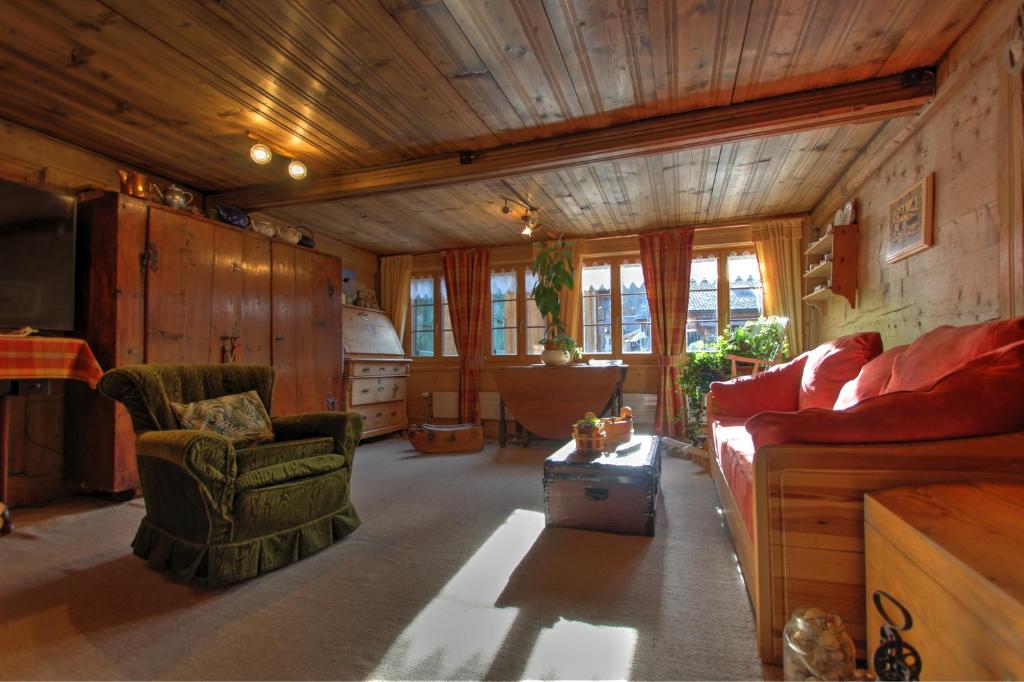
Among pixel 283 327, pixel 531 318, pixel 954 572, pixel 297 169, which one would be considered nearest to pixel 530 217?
pixel 531 318

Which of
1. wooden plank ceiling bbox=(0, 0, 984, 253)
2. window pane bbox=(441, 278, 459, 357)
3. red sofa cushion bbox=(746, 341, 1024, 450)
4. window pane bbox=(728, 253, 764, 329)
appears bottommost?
red sofa cushion bbox=(746, 341, 1024, 450)

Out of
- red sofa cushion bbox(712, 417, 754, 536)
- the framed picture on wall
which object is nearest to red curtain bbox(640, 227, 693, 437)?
the framed picture on wall

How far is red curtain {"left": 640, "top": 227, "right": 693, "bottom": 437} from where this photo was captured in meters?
4.81

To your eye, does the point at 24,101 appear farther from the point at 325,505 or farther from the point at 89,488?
the point at 325,505

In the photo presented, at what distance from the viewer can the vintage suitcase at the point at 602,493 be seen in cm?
206

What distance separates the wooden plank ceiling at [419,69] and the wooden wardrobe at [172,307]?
558mm

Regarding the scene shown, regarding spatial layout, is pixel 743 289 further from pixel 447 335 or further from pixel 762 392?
pixel 447 335

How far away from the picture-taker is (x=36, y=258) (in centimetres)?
258

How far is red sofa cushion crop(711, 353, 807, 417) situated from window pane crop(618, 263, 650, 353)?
223cm

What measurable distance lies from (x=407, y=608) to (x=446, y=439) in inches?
109

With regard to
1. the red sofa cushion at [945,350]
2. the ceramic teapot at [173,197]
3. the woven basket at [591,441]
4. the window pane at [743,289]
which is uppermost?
the ceramic teapot at [173,197]

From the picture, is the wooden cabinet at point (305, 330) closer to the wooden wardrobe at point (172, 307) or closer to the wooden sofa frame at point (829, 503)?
the wooden wardrobe at point (172, 307)

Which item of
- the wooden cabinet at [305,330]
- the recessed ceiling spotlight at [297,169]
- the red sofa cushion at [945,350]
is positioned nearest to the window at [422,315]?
the wooden cabinet at [305,330]

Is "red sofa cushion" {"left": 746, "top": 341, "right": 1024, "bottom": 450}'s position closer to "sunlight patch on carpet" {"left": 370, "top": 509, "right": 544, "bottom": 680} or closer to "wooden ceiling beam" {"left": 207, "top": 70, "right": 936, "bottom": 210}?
"sunlight patch on carpet" {"left": 370, "top": 509, "right": 544, "bottom": 680}
